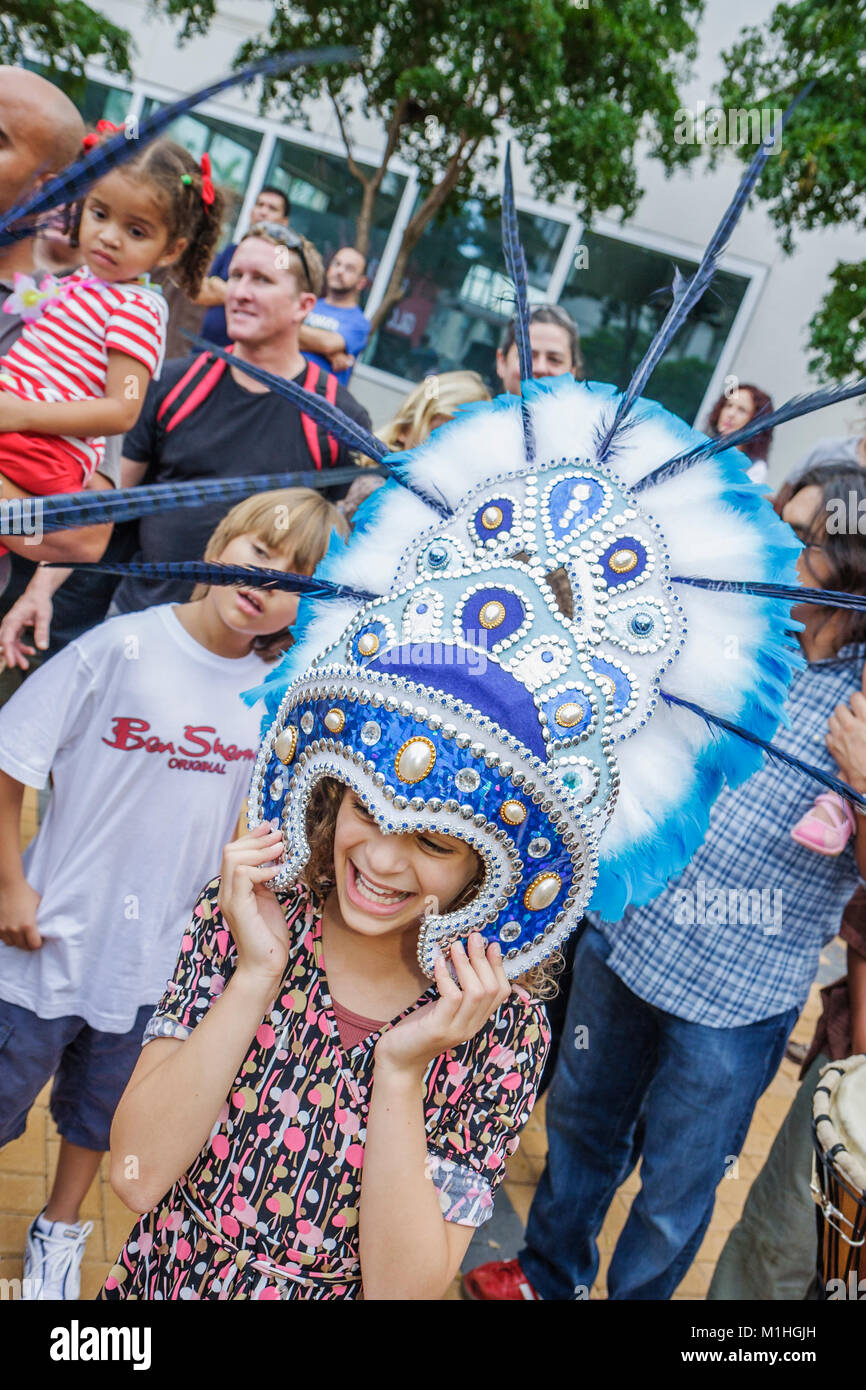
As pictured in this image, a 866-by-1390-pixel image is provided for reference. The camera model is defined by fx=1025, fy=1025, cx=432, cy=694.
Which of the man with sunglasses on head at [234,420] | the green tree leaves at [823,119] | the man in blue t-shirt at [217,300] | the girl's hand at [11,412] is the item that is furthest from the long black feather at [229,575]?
the green tree leaves at [823,119]

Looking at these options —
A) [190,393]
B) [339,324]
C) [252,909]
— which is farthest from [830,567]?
[339,324]

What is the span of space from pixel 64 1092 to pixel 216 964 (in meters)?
0.94

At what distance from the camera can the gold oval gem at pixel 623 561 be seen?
142 cm

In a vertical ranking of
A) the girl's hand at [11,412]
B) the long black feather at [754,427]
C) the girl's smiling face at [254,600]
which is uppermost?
the long black feather at [754,427]

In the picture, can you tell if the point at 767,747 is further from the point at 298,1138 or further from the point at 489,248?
the point at 489,248

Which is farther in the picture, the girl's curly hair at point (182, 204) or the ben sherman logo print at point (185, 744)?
the girl's curly hair at point (182, 204)

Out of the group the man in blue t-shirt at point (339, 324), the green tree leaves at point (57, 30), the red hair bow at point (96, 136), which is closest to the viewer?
the red hair bow at point (96, 136)

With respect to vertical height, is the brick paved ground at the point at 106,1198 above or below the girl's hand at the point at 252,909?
below

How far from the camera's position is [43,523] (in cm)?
102

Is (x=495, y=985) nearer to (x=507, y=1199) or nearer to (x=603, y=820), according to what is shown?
(x=603, y=820)

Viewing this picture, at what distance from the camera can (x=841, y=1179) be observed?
1573 millimetres

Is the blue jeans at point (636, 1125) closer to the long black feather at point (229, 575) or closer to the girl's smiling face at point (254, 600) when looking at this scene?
the girl's smiling face at point (254, 600)

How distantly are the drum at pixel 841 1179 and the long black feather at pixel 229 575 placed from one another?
1.11 m
